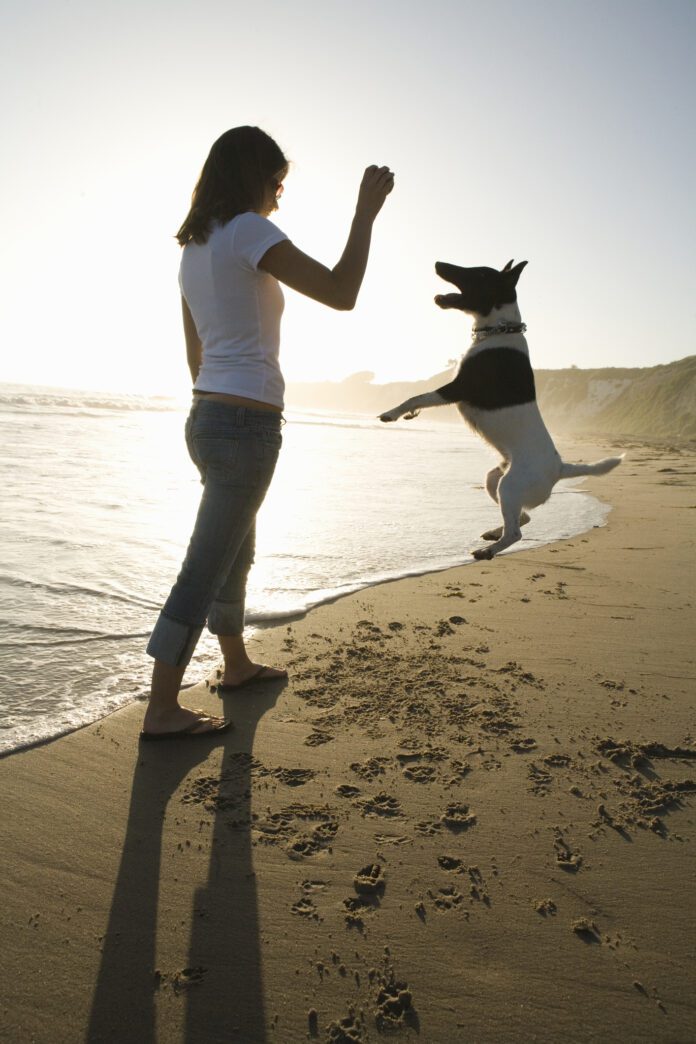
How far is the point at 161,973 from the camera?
1345 millimetres

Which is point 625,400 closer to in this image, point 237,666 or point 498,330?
point 498,330

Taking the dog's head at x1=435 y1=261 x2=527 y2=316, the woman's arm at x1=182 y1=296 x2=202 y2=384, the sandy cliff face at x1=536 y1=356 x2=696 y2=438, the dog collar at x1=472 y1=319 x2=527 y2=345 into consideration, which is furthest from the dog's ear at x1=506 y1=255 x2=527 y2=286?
the sandy cliff face at x1=536 y1=356 x2=696 y2=438

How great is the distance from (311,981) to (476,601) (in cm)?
267

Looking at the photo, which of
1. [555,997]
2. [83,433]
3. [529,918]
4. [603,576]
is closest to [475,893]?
[529,918]

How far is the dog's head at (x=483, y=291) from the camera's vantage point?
3.26 meters

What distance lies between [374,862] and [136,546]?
3.31 metres

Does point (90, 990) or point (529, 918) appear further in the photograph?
point (529, 918)

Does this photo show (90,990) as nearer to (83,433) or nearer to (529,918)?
(529,918)

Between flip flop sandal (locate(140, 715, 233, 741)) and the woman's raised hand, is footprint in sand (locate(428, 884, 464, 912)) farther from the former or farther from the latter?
the woman's raised hand

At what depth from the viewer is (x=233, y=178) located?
6.88 ft

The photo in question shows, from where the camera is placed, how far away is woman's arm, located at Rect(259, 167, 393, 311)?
1965 mm

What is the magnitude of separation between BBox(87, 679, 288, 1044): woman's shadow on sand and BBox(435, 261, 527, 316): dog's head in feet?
7.67

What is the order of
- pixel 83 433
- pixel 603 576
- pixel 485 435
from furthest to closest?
1. pixel 83 433
2. pixel 603 576
3. pixel 485 435

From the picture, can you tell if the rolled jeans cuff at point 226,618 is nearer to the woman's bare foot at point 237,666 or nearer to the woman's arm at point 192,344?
the woman's bare foot at point 237,666
